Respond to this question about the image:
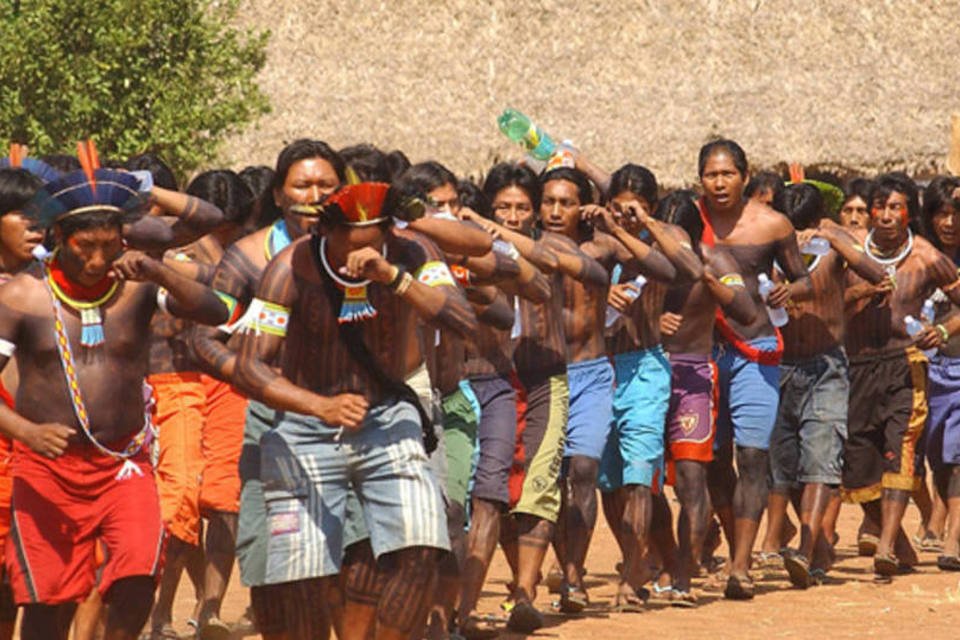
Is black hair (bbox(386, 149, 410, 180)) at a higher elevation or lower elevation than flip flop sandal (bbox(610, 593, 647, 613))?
higher

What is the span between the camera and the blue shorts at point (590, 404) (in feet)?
38.1

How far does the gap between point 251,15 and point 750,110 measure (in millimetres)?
7304

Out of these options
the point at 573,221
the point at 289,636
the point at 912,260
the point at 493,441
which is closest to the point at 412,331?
the point at 289,636

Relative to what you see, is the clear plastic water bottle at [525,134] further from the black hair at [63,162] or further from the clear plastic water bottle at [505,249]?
the black hair at [63,162]

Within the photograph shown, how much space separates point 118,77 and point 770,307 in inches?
600

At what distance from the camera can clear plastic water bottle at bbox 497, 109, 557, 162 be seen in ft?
39.5

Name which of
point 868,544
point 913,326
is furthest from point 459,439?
point 868,544

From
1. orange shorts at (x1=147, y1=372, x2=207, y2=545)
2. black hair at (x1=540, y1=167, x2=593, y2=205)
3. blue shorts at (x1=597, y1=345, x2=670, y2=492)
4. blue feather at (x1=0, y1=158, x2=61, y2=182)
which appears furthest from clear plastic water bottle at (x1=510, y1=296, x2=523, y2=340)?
blue feather at (x1=0, y1=158, x2=61, y2=182)

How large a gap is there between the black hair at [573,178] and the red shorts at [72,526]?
4.14 m

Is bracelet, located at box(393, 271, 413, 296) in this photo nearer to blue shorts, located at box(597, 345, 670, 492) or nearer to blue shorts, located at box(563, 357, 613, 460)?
blue shorts, located at box(563, 357, 613, 460)

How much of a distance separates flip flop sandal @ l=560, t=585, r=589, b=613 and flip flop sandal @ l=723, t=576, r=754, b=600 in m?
1.05

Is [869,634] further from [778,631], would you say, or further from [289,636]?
[289,636]

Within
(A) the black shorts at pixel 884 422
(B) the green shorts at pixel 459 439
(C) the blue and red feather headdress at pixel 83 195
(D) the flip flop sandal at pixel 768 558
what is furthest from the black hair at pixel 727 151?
(C) the blue and red feather headdress at pixel 83 195

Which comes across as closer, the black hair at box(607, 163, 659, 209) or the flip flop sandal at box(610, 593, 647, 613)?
the flip flop sandal at box(610, 593, 647, 613)
